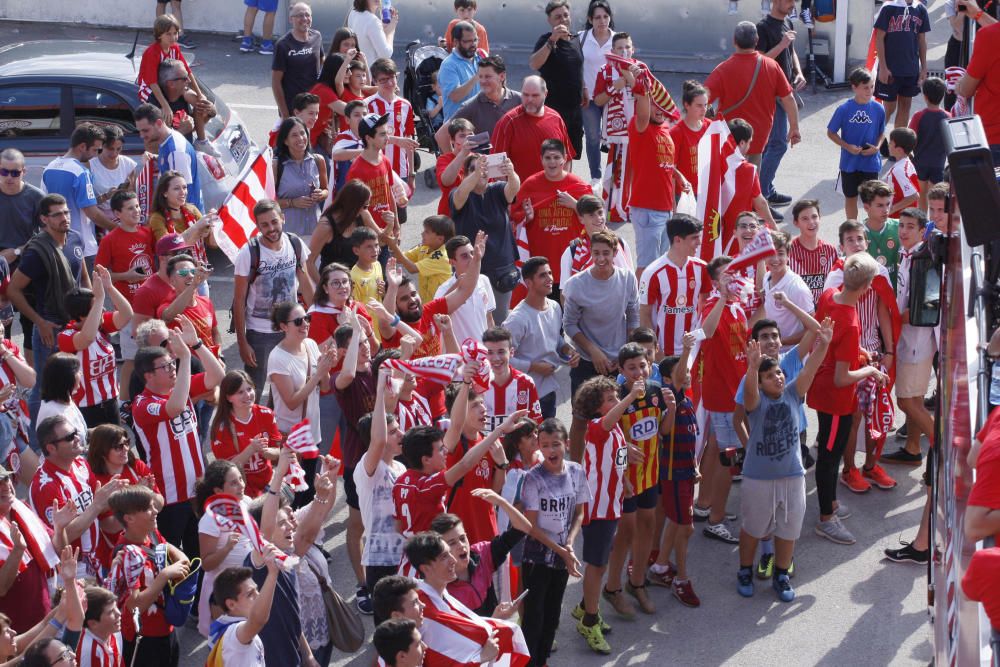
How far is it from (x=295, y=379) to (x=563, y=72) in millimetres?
6177

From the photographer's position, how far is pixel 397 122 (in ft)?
44.1

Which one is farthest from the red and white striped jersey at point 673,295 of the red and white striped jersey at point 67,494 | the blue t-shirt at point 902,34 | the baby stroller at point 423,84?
the blue t-shirt at point 902,34

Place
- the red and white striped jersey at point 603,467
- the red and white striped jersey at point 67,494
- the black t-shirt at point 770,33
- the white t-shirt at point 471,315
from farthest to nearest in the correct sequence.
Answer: the black t-shirt at point 770,33 → the white t-shirt at point 471,315 → the red and white striped jersey at point 603,467 → the red and white striped jersey at point 67,494

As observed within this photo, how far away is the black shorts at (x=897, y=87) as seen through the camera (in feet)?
51.7

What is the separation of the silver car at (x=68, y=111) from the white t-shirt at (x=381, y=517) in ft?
18.0

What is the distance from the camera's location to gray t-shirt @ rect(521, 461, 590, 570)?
26.3ft

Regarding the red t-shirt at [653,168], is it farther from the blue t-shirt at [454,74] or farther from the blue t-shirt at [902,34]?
the blue t-shirt at [902,34]

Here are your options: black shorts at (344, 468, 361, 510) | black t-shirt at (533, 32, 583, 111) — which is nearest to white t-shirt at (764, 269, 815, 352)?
black shorts at (344, 468, 361, 510)

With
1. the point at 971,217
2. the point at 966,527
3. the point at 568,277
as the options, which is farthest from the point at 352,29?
the point at 966,527

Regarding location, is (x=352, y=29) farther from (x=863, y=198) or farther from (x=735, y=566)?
(x=735, y=566)

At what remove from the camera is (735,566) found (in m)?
9.55

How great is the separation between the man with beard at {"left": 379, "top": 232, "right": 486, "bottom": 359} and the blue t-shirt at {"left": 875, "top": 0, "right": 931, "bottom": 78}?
291 inches

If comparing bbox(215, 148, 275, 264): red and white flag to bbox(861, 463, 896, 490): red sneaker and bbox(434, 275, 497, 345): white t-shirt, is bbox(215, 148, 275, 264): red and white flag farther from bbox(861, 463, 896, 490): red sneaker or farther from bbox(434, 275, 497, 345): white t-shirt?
bbox(861, 463, 896, 490): red sneaker

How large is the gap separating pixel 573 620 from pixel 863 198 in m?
4.04
